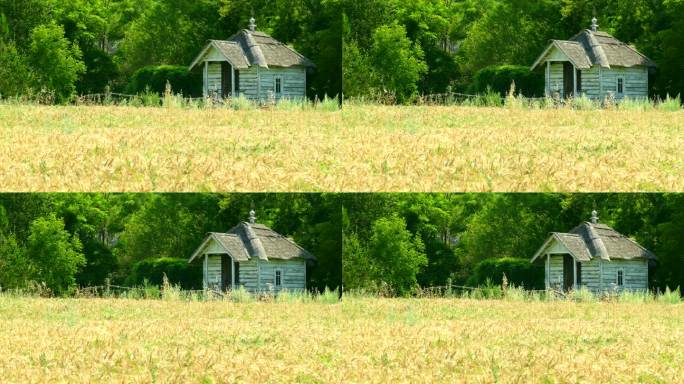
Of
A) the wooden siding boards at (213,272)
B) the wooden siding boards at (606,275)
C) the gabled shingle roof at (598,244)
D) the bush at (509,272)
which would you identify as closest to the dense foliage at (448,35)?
the gabled shingle roof at (598,244)

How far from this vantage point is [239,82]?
33219 mm

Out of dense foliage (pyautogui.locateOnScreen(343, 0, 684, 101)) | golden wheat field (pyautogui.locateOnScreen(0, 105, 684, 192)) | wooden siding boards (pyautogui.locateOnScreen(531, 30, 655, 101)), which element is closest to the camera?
golden wheat field (pyautogui.locateOnScreen(0, 105, 684, 192))

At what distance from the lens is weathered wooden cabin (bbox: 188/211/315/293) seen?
24.2 meters

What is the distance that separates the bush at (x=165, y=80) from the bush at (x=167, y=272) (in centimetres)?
541

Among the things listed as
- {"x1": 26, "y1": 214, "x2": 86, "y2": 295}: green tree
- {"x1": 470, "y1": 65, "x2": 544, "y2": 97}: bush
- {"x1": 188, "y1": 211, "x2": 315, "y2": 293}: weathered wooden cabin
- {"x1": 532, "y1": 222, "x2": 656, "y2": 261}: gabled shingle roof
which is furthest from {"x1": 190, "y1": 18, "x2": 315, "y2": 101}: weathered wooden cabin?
{"x1": 532, "y1": 222, "x2": 656, "y2": 261}: gabled shingle roof

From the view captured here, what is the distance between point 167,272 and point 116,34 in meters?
7.58

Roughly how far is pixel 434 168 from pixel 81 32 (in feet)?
40.6

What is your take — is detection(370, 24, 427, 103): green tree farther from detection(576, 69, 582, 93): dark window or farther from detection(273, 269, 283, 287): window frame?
detection(273, 269, 283, 287): window frame

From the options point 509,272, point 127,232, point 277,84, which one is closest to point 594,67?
point 277,84

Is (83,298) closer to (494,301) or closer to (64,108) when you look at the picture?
(64,108)

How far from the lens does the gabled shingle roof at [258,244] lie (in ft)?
80.0

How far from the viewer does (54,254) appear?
78.8ft

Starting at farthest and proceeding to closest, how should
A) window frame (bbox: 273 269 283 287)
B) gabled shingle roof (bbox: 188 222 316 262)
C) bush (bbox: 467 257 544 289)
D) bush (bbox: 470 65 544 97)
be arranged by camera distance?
bush (bbox: 470 65 544 97)
window frame (bbox: 273 269 283 287)
gabled shingle roof (bbox: 188 222 316 262)
bush (bbox: 467 257 544 289)

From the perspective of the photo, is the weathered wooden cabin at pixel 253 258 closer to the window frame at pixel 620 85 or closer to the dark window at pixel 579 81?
the dark window at pixel 579 81
